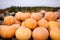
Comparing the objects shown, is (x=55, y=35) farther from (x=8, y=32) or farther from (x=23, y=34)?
(x=8, y=32)

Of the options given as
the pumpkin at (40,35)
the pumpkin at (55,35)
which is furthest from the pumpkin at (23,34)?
the pumpkin at (55,35)

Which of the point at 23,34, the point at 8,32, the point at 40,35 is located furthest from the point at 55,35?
the point at 8,32

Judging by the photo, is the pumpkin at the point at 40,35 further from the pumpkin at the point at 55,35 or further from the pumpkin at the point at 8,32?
the pumpkin at the point at 8,32

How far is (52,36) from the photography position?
786 millimetres

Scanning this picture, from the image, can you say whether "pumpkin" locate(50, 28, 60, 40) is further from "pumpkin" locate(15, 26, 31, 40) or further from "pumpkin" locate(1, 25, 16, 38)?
"pumpkin" locate(1, 25, 16, 38)

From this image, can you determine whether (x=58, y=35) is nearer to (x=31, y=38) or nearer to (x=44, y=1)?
(x=31, y=38)

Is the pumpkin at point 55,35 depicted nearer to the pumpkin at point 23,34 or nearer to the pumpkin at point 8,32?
the pumpkin at point 23,34

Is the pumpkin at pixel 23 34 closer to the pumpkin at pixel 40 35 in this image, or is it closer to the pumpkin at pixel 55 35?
the pumpkin at pixel 40 35

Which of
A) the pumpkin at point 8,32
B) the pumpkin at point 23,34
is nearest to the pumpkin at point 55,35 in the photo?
the pumpkin at point 23,34

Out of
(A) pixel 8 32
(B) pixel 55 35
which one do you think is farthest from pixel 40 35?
(A) pixel 8 32

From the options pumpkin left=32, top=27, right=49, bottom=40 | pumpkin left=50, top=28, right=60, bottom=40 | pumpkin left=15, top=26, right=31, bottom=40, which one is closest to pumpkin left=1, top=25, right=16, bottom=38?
pumpkin left=15, top=26, right=31, bottom=40

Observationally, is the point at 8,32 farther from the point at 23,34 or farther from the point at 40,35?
the point at 40,35

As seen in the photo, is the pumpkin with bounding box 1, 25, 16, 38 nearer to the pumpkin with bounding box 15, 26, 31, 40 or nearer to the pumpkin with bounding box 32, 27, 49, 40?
the pumpkin with bounding box 15, 26, 31, 40

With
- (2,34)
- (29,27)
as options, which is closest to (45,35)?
(29,27)
